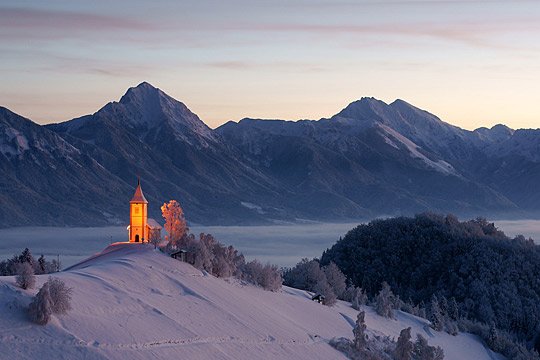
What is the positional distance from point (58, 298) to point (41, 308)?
1500 mm

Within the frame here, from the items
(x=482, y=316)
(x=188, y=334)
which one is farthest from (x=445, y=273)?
(x=188, y=334)

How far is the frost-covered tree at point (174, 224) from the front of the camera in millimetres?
60562

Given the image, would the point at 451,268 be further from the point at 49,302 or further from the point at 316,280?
the point at 49,302

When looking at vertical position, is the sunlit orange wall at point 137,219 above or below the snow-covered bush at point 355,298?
above

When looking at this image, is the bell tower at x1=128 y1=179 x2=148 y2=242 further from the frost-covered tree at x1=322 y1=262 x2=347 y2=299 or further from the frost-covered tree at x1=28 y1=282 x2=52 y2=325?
the frost-covered tree at x1=28 y1=282 x2=52 y2=325

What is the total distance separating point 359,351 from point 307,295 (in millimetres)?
12990

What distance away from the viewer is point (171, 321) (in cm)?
4397

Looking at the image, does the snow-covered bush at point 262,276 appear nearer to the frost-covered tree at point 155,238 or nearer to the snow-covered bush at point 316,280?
the frost-covered tree at point 155,238

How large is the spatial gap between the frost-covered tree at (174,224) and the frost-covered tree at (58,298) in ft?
66.7

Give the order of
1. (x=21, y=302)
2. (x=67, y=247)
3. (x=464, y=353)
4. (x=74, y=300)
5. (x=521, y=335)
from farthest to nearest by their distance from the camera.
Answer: (x=67, y=247) → (x=521, y=335) → (x=464, y=353) → (x=74, y=300) → (x=21, y=302)

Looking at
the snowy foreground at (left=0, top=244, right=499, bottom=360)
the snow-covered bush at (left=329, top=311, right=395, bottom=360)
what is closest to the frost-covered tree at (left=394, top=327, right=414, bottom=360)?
the snow-covered bush at (left=329, top=311, right=395, bottom=360)

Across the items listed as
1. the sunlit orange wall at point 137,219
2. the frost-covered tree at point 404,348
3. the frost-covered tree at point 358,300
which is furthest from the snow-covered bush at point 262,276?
the frost-covered tree at point 404,348

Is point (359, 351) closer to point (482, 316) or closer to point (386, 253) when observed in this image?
point (482, 316)

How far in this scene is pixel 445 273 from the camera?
9681 cm
